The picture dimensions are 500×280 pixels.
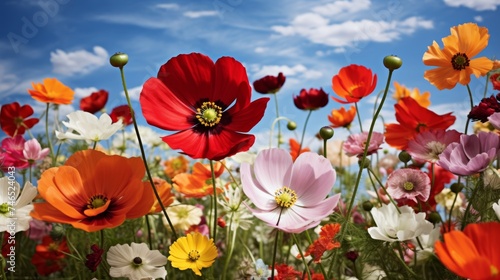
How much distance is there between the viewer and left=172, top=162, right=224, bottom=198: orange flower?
1043mm

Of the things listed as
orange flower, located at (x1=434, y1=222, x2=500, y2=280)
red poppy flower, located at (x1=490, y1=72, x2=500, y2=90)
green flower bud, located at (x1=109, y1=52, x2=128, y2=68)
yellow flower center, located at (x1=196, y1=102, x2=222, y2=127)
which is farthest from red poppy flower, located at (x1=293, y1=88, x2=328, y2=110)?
orange flower, located at (x1=434, y1=222, x2=500, y2=280)

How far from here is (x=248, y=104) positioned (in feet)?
2.43

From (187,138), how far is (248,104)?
91 millimetres

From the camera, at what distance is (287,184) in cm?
73

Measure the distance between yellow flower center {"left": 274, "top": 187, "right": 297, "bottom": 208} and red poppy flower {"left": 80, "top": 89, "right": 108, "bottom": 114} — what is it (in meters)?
1.17

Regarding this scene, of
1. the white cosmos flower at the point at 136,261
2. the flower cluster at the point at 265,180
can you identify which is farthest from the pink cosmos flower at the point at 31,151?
the white cosmos flower at the point at 136,261

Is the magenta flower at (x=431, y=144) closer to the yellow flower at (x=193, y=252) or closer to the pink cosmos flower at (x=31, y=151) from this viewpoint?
the yellow flower at (x=193, y=252)

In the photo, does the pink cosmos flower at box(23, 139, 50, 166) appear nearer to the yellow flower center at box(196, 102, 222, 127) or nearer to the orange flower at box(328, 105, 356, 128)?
the yellow flower center at box(196, 102, 222, 127)

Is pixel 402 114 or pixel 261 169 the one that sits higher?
pixel 402 114

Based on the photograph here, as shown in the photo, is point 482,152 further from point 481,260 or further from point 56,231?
point 56,231

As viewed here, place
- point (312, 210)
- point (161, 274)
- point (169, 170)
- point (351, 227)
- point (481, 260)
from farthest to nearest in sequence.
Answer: point (169, 170) → point (351, 227) → point (161, 274) → point (312, 210) → point (481, 260)

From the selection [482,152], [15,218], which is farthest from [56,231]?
[482,152]

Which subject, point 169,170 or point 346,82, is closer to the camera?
point 346,82

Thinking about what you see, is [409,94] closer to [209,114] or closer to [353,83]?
[353,83]
